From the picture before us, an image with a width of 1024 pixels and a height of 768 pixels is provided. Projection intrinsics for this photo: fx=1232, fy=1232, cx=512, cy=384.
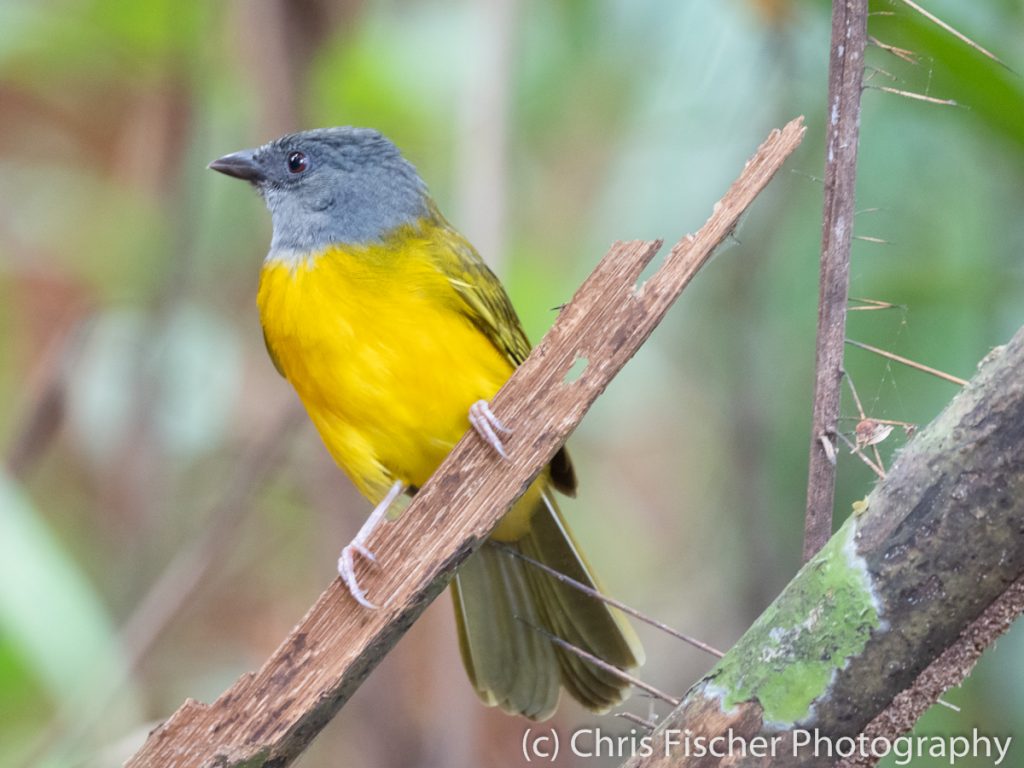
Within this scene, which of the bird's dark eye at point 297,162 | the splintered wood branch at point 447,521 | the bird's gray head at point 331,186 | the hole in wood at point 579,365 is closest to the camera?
the splintered wood branch at point 447,521

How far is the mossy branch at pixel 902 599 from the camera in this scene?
4.92 ft

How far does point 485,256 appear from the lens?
3.40 metres

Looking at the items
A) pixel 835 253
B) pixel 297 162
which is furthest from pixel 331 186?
pixel 835 253

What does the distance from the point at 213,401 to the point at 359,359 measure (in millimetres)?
1867

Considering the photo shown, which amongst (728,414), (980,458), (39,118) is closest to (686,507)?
(728,414)

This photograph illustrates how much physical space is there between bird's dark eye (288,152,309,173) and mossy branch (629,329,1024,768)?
6.64 feet

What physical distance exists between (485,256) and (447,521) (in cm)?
148

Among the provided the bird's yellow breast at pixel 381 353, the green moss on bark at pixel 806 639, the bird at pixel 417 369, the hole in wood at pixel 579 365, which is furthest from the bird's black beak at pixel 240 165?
the green moss on bark at pixel 806 639

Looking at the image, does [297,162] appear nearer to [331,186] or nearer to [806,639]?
[331,186]

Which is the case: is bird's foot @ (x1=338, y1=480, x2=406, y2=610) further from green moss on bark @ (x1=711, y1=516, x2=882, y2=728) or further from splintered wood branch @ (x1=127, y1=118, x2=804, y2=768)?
green moss on bark @ (x1=711, y1=516, x2=882, y2=728)

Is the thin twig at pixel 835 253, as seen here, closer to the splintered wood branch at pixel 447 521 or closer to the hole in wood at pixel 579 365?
the splintered wood branch at pixel 447 521

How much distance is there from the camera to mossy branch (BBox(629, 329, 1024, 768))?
59.1 inches

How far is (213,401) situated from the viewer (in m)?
4.52

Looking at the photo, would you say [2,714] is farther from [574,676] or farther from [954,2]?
[954,2]
